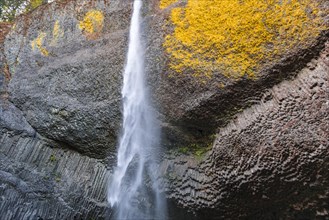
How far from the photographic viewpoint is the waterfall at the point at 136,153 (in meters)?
3.07

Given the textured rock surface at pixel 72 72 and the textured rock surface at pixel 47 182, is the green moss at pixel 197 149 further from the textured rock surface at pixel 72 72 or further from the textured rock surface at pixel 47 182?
the textured rock surface at pixel 47 182

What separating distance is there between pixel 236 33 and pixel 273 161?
1.30 m

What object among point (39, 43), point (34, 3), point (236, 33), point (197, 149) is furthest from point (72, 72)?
point (34, 3)

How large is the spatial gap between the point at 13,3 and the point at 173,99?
768cm

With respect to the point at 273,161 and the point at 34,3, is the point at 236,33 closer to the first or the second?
the point at 273,161

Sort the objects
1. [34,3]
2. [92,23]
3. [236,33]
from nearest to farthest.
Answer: [236,33], [92,23], [34,3]

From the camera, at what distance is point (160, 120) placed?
10.4ft

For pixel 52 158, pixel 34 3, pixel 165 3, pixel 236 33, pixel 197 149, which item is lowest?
pixel 197 149

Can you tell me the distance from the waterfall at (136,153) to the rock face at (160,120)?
0.12 m

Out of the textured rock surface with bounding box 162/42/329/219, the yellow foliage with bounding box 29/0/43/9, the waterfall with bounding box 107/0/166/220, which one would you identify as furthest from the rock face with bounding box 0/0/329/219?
the yellow foliage with bounding box 29/0/43/9

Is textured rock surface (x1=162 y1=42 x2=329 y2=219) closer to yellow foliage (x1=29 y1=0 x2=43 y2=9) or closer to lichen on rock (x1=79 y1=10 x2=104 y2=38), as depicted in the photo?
lichen on rock (x1=79 y1=10 x2=104 y2=38)

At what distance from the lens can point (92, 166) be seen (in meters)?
3.51

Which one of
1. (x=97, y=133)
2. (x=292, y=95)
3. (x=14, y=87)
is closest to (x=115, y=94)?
(x=97, y=133)

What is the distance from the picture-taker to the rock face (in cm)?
246
